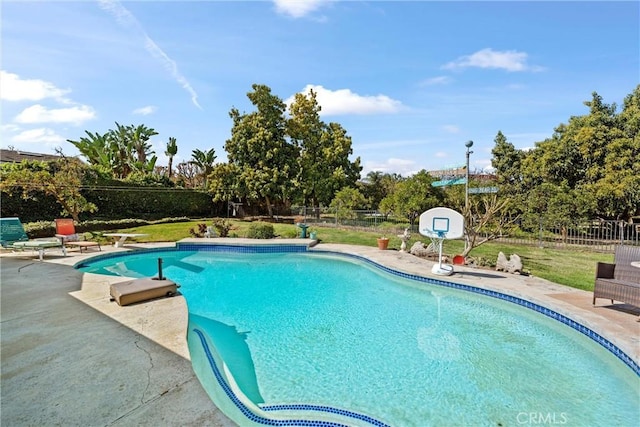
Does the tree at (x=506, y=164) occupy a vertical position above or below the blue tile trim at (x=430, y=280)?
above

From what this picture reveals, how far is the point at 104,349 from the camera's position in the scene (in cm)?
430

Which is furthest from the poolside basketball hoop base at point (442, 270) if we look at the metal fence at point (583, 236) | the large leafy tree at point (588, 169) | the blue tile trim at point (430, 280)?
the large leafy tree at point (588, 169)

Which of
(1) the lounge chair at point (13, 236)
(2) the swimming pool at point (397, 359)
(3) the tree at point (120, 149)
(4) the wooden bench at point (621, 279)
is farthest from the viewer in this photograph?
(3) the tree at point (120, 149)

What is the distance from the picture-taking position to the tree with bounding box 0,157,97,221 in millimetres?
15031

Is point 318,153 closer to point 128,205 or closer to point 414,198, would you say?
point 414,198

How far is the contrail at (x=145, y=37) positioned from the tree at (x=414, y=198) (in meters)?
11.7

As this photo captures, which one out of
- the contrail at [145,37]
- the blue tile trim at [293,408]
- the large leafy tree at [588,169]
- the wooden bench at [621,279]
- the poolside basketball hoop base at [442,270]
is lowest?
the blue tile trim at [293,408]

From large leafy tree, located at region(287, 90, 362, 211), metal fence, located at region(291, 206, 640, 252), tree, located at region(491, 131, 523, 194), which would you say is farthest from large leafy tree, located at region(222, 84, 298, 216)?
tree, located at region(491, 131, 523, 194)

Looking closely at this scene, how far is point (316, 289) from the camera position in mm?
9203

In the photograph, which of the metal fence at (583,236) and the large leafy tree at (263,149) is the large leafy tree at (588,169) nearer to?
the metal fence at (583,236)

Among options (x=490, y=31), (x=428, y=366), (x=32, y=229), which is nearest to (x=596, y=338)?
(x=428, y=366)

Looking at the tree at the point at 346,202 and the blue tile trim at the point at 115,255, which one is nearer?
the blue tile trim at the point at 115,255

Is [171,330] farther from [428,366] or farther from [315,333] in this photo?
[428,366]

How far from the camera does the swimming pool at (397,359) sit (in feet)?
12.6
